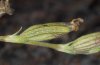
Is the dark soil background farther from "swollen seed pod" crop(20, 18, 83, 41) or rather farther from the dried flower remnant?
the dried flower remnant

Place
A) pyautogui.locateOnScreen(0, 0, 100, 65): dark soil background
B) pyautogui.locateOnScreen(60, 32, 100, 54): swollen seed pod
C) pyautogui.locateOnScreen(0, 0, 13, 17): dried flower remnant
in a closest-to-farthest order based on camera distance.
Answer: pyautogui.locateOnScreen(0, 0, 13, 17): dried flower remnant
pyautogui.locateOnScreen(60, 32, 100, 54): swollen seed pod
pyautogui.locateOnScreen(0, 0, 100, 65): dark soil background

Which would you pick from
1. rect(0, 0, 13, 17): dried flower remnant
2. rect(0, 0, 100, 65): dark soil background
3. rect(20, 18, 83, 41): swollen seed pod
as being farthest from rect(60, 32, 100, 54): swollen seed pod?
rect(0, 0, 100, 65): dark soil background

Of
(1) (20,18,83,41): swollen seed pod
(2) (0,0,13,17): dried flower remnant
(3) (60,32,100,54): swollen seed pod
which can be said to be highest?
(2) (0,0,13,17): dried flower remnant


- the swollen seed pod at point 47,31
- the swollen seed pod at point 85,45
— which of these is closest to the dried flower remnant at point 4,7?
the swollen seed pod at point 47,31

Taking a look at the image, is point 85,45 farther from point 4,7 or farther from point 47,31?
point 4,7

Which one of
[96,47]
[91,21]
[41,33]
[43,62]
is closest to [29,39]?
[41,33]

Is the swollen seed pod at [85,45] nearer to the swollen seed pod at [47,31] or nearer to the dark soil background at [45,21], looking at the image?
the swollen seed pod at [47,31]

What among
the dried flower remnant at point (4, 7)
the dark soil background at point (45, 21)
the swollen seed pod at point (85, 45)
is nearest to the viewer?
the dried flower remnant at point (4, 7)
